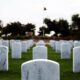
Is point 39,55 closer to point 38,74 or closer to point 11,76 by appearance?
point 11,76

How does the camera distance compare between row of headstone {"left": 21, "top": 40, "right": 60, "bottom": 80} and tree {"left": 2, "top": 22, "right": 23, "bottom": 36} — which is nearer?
row of headstone {"left": 21, "top": 40, "right": 60, "bottom": 80}

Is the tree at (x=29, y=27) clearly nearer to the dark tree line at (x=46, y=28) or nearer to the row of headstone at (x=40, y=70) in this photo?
the dark tree line at (x=46, y=28)

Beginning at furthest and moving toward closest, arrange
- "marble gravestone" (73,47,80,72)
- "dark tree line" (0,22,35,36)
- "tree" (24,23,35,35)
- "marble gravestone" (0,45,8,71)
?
"tree" (24,23,35,35) < "dark tree line" (0,22,35,36) < "marble gravestone" (0,45,8,71) < "marble gravestone" (73,47,80,72)

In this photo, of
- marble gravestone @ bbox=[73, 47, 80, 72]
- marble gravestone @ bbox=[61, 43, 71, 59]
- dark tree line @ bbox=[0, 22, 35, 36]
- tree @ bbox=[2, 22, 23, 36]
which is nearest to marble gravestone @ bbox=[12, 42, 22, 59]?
marble gravestone @ bbox=[61, 43, 71, 59]

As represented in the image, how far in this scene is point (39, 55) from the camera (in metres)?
15.5

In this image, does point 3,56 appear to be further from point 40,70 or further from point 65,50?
point 65,50

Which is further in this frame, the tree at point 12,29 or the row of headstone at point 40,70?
the tree at point 12,29

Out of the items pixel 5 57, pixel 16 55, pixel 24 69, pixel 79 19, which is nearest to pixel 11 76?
pixel 5 57

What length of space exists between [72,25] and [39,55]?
211ft

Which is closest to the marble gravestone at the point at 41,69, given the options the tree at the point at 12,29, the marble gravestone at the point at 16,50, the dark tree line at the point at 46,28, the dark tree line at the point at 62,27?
the marble gravestone at the point at 16,50

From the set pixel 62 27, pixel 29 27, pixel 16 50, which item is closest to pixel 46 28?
pixel 62 27

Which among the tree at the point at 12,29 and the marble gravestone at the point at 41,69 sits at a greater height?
the marble gravestone at the point at 41,69

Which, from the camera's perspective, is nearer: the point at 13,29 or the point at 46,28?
the point at 46,28

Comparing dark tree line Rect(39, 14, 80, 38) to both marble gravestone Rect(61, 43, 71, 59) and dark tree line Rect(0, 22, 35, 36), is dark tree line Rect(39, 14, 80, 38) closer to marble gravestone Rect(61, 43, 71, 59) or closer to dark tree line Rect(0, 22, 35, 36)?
dark tree line Rect(0, 22, 35, 36)
